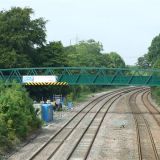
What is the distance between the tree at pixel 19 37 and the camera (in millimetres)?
61594

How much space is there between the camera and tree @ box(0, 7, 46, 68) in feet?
202

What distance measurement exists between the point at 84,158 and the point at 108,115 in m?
23.1

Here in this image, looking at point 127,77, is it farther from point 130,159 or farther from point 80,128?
point 130,159

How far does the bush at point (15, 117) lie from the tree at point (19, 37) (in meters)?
27.5

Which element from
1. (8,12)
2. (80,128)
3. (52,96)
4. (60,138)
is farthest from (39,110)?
(8,12)

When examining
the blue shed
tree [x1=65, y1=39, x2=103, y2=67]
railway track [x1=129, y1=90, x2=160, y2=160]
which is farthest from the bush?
tree [x1=65, y1=39, x2=103, y2=67]

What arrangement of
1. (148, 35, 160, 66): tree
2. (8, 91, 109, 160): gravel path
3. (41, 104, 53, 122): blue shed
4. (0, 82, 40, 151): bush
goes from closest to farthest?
(8, 91, 109, 160): gravel path
(0, 82, 40, 151): bush
(41, 104, 53, 122): blue shed
(148, 35, 160, 66): tree

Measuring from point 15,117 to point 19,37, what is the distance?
34089 millimetres

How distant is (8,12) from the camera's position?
65625mm

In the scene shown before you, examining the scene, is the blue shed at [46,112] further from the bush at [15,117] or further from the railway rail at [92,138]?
the bush at [15,117]

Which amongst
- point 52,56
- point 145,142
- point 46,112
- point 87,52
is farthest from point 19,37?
point 87,52

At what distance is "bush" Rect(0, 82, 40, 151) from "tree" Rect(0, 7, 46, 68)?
90.4 ft

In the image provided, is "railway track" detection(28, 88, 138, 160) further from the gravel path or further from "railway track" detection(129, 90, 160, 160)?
"railway track" detection(129, 90, 160, 160)

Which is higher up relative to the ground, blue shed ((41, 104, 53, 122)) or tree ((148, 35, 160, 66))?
tree ((148, 35, 160, 66))
